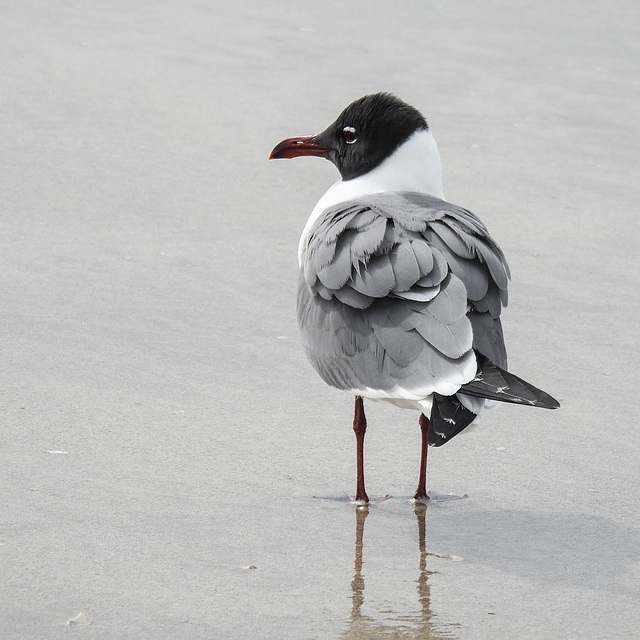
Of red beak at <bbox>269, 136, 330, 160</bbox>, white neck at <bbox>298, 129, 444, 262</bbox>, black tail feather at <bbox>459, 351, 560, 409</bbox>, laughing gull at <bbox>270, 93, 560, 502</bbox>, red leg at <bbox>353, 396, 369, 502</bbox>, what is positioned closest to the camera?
black tail feather at <bbox>459, 351, 560, 409</bbox>

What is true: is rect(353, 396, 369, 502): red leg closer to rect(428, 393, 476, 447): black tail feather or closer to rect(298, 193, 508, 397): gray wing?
rect(298, 193, 508, 397): gray wing

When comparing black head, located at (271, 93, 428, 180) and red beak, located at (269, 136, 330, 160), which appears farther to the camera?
red beak, located at (269, 136, 330, 160)

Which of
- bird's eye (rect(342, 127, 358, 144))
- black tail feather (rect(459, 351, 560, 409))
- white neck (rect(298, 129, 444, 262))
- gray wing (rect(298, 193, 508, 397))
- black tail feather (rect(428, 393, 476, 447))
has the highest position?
bird's eye (rect(342, 127, 358, 144))

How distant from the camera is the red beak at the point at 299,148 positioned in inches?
203

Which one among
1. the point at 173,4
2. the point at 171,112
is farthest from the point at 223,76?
the point at 173,4

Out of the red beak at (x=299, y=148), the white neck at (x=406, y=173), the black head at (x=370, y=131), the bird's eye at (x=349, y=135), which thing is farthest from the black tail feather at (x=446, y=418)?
the red beak at (x=299, y=148)

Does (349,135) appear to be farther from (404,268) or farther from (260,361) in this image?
(404,268)

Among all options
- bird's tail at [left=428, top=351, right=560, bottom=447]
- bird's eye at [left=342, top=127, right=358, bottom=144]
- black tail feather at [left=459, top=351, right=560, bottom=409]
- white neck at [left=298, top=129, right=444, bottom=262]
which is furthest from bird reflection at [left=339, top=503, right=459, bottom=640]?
bird's eye at [left=342, top=127, right=358, bottom=144]

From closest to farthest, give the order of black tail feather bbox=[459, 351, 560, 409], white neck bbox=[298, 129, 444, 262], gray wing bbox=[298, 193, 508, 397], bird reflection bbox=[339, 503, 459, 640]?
bird reflection bbox=[339, 503, 459, 640], black tail feather bbox=[459, 351, 560, 409], gray wing bbox=[298, 193, 508, 397], white neck bbox=[298, 129, 444, 262]

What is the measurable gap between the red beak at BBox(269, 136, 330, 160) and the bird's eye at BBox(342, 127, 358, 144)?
0.58 feet

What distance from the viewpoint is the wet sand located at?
11.8ft

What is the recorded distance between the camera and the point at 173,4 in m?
11.6

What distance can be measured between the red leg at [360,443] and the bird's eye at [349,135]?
41.6 inches

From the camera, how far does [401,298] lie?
3.94 metres
